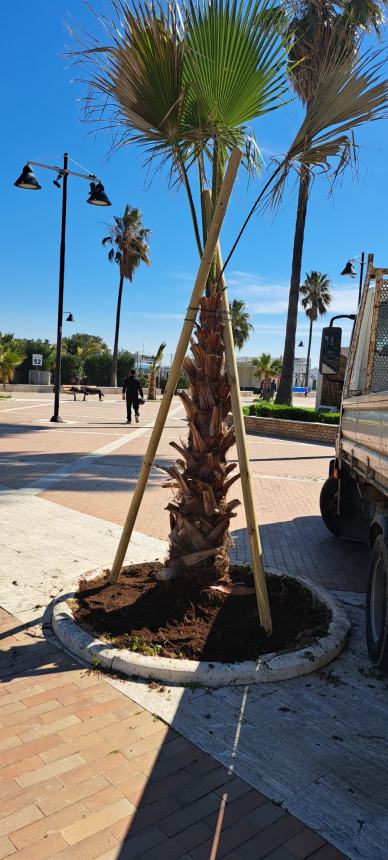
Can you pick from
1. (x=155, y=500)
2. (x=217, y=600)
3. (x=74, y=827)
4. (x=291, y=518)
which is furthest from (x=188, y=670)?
(x=155, y=500)

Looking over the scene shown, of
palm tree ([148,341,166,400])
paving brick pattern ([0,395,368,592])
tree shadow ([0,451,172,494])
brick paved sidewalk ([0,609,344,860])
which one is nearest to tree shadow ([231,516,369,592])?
paving brick pattern ([0,395,368,592])

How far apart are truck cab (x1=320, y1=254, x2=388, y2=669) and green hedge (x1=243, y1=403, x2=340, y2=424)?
1073cm

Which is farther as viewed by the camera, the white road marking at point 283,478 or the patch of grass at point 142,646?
the white road marking at point 283,478

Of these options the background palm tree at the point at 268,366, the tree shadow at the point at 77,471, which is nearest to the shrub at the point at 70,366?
the background palm tree at the point at 268,366

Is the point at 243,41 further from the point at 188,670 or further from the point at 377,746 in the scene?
the point at 377,746

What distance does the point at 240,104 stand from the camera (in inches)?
140

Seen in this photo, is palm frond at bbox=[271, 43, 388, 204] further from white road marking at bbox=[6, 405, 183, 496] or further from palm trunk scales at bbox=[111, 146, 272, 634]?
white road marking at bbox=[6, 405, 183, 496]

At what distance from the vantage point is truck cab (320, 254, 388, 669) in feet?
11.0

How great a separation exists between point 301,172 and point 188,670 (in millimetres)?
3098

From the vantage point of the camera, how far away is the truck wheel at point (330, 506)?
22.8 feet

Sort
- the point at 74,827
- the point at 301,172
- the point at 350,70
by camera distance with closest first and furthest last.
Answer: the point at 74,827 → the point at 350,70 → the point at 301,172

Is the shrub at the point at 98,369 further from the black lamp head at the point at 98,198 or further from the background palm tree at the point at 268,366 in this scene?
the black lamp head at the point at 98,198

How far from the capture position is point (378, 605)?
3498 millimetres

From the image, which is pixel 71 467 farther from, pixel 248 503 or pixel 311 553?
pixel 248 503
